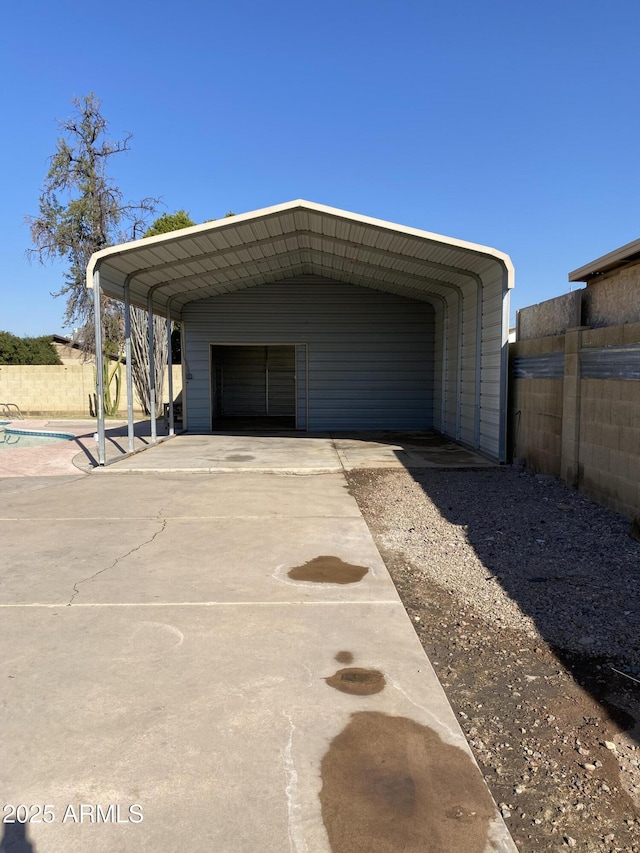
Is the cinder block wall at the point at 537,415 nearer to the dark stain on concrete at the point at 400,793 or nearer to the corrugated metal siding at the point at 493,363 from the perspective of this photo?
the corrugated metal siding at the point at 493,363

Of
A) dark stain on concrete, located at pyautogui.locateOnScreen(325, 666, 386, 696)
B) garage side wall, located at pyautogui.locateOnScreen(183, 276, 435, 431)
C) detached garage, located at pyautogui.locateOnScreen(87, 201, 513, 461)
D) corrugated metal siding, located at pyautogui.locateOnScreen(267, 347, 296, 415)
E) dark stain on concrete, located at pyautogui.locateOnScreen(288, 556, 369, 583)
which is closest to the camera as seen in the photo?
dark stain on concrete, located at pyautogui.locateOnScreen(325, 666, 386, 696)

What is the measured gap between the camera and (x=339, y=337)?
16.0m

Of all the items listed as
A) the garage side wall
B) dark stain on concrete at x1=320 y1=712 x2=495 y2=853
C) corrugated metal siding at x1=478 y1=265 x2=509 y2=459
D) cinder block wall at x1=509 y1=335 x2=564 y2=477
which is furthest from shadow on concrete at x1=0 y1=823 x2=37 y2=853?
the garage side wall

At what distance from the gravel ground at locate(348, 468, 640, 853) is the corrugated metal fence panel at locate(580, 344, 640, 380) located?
1509 mm

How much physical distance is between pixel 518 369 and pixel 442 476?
2.30 m

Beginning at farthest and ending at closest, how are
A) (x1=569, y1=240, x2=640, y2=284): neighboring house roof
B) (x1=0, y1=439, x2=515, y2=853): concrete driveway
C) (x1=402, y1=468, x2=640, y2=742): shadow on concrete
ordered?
(x1=569, y1=240, x2=640, y2=284): neighboring house roof → (x1=402, y1=468, x2=640, y2=742): shadow on concrete → (x1=0, y1=439, x2=515, y2=853): concrete driveway

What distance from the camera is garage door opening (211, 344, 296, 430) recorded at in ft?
71.5

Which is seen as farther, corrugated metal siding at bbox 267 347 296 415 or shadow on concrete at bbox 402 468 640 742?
corrugated metal siding at bbox 267 347 296 415

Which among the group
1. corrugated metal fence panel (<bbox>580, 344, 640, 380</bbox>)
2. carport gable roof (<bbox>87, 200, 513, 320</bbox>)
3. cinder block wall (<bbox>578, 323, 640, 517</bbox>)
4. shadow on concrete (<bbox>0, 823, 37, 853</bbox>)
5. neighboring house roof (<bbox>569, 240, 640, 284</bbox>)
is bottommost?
shadow on concrete (<bbox>0, 823, 37, 853</bbox>)

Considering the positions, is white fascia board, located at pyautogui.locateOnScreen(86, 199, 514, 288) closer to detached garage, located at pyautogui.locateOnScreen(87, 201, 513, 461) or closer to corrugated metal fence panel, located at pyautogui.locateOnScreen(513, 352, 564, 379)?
detached garage, located at pyautogui.locateOnScreen(87, 201, 513, 461)

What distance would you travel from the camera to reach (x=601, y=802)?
2.33 m

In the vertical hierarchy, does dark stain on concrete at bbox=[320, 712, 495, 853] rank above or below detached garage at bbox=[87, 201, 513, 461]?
below

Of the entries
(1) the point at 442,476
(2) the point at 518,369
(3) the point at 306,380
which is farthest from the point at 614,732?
(3) the point at 306,380

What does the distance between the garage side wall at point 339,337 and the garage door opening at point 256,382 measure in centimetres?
571
